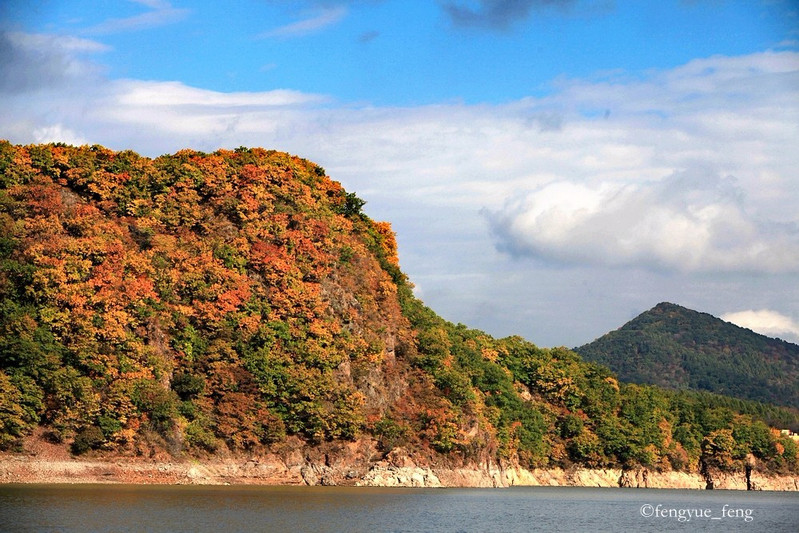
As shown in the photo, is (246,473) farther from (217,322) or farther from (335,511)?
(335,511)

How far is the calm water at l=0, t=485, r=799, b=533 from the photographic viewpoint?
148 ft

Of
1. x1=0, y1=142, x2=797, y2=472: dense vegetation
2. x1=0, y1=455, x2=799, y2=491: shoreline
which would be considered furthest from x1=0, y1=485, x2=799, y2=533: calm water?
x1=0, y1=142, x2=797, y2=472: dense vegetation

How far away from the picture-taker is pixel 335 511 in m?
54.7

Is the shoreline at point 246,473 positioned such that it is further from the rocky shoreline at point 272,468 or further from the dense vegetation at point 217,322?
the dense vegetation at point 217,322

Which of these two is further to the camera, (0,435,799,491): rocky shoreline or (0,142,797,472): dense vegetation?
(0,142,797,472): dense vegetation

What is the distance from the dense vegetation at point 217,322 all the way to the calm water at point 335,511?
6239 millimetres

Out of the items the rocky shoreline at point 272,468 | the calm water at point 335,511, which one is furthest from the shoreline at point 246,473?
the calm water at point 335,511

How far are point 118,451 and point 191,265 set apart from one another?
58.1ft

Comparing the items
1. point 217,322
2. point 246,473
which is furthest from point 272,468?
point 217,322

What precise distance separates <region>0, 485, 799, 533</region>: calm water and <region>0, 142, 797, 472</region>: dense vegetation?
246 inches

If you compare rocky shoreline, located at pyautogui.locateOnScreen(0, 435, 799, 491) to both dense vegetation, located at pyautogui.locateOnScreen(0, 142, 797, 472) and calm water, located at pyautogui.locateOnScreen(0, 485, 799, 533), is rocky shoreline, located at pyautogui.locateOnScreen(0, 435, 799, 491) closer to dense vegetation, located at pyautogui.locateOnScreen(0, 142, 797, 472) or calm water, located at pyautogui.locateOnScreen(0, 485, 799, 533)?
dense vegetation, located at pyautogui.locateOnScreen(0, 142, 797, 472)

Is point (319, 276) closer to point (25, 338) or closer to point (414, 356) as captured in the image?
point (414, 356)

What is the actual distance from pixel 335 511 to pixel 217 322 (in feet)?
94.8

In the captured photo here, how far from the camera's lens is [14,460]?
216 feet
